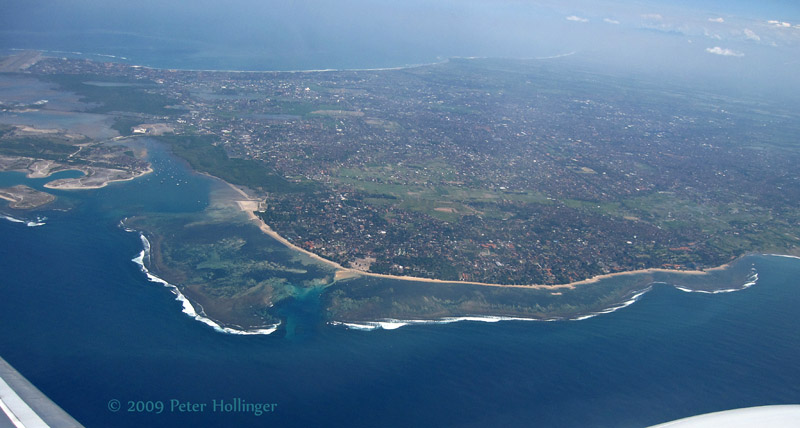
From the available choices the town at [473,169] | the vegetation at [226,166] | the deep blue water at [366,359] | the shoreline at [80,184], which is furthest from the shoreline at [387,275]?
the shoreline at [80,184]

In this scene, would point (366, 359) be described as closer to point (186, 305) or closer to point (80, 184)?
point (186, 305)

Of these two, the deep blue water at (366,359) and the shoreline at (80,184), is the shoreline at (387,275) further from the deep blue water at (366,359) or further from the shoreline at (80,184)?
the shoreline at (80,184)

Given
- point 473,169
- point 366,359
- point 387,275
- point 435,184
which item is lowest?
point 366,359

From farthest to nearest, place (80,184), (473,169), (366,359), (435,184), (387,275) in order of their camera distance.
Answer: (473,169) < (435,184) < (80,184) < (387,275) < (366,359)

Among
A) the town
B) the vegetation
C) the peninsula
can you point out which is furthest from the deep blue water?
the vegetation

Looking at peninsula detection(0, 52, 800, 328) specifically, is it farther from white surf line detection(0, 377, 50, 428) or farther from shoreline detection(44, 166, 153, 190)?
white surf line detection(0, 377, 50, 428)

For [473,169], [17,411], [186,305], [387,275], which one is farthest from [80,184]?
[473,169]

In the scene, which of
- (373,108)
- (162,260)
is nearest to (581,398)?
(162,260)

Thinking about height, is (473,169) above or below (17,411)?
above
